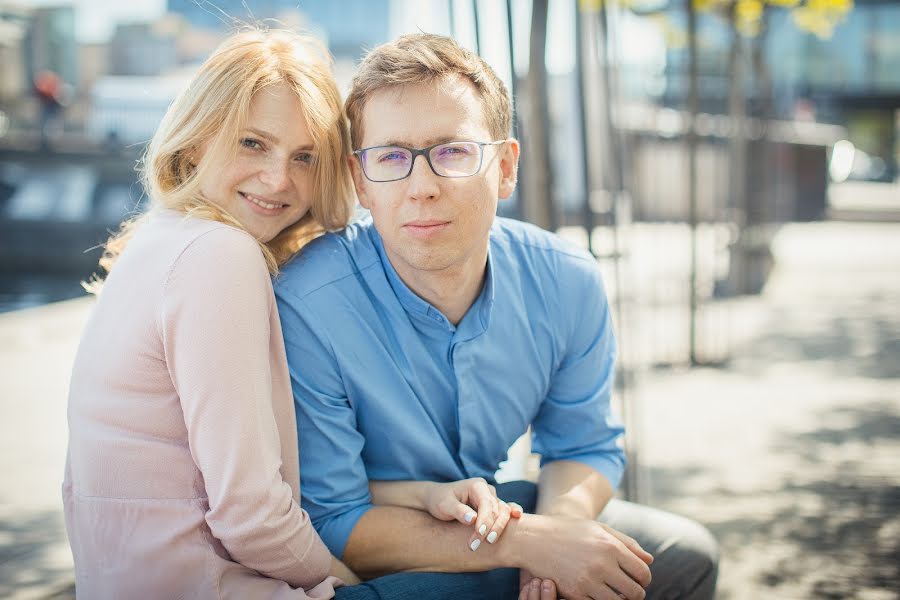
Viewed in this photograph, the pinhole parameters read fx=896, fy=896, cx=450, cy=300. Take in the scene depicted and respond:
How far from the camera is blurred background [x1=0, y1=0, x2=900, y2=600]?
12.7ft

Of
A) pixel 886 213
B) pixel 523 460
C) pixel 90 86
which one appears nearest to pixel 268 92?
pixel 523 460

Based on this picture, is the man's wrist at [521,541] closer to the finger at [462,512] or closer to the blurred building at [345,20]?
the finger at [462,512]

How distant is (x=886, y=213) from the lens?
2275cm

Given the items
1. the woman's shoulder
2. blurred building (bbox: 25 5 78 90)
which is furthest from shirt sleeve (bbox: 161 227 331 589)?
blurred building (bbox: 25 5 78 90)

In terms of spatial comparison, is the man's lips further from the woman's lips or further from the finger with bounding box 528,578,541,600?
the finger with bounding box 528,578,541,600

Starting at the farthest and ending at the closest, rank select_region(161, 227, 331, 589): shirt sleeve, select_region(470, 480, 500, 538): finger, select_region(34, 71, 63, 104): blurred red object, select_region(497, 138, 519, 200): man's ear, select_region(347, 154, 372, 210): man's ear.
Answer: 1. select_region(34, 71, 63, 104): blurred red object
2. select_region(497, 138, 519, 200): man's ear
3. select_region(347, 154, 372, 210): man's ear
4. select_region(470, 480, 500, 538): finger
5. select_region(161, 227, 331, 589): shirt sleeve

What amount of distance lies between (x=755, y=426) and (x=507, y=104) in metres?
4.15

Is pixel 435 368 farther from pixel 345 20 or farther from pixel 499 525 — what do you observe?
pixel 345 20

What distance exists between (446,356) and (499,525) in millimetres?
495

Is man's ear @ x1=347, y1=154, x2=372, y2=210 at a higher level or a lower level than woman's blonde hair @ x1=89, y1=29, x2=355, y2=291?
lower

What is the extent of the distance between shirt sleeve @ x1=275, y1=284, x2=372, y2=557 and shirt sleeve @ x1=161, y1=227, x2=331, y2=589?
24 centimetres

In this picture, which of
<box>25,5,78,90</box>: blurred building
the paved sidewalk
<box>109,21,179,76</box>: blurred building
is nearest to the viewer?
→ the paved sidewalk

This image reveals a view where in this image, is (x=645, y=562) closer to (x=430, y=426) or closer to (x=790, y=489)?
(x=430, y=426)

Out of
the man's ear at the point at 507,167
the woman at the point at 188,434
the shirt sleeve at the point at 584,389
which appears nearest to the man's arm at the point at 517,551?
the woman at the point at 188,434
